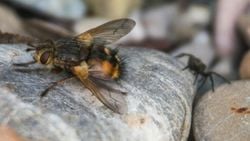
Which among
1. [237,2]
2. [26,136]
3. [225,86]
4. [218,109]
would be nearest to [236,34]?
[237,2]

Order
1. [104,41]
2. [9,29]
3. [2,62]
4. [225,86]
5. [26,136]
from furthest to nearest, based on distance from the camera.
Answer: [9,29] → [225,86] → [104,41] → [2,62] → [26,136]

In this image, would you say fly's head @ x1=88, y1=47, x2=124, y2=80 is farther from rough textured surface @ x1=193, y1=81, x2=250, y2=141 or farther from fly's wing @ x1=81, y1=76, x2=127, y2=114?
rough textured surface @ x1=193, y1=81, x2=250, y2=141

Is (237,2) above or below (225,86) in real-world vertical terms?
above

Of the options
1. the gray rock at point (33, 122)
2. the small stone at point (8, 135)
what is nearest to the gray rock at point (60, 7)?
the gray rock at point (33, 122)

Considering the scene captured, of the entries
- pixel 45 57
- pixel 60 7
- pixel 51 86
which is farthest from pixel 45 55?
pixel 60 7

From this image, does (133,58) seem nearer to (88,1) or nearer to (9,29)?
(9,29)

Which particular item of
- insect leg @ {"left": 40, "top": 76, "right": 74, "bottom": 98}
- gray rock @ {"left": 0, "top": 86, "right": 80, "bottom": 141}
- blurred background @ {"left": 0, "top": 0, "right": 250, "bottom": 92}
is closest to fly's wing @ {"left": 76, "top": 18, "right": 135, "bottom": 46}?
Answer: insect leg @ {"left": 40, "top": 76, "right": 74, "bottom": 98}
